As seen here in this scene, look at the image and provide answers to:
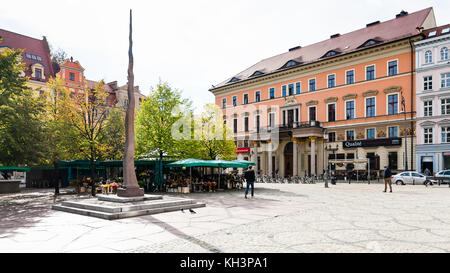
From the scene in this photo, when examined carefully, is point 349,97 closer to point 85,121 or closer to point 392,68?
point 392,68

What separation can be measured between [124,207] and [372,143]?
34478mm

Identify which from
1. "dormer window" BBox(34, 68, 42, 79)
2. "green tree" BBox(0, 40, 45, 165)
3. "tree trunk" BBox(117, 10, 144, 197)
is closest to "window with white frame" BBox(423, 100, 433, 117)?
"tree trunk" BBox(117, 10, 144, 197)

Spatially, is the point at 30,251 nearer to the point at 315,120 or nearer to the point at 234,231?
the point at 234,231

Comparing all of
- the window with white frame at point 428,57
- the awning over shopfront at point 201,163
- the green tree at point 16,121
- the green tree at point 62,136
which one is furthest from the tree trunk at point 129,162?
the window with white frame at point 428,57

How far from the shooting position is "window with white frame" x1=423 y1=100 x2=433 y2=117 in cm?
3550

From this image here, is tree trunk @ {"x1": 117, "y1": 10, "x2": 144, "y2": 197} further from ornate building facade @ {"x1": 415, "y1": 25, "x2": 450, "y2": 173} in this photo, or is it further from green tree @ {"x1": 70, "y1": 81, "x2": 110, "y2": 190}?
ornate building facade @ {"x1": 415, "y1": 25, "x2": 450, "y2": 173}

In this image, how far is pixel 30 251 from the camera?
6590mm

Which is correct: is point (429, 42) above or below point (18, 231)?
above

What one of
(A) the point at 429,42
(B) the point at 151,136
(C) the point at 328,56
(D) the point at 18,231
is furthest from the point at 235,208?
(C) the point at 328,56

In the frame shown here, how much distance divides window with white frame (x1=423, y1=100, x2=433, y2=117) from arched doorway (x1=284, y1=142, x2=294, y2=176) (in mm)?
17750
